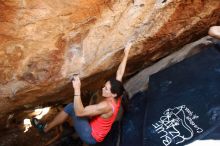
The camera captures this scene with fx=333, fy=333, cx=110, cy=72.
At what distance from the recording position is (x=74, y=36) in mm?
3422

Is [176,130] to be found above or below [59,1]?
below

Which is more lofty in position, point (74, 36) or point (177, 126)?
point (74, 36)

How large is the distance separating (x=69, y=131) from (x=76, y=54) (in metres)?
1.81

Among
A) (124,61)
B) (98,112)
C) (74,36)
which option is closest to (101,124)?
(98,112)

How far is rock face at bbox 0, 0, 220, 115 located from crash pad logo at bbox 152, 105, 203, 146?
935mm

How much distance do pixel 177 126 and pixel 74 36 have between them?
5.01 ft

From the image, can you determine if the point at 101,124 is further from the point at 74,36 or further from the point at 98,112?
the point at 74,36

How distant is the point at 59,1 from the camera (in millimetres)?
2998

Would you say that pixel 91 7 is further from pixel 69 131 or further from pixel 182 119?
pixel 69 131

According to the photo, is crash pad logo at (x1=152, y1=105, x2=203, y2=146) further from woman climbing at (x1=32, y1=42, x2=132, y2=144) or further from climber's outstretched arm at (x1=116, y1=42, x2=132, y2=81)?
climber's outstretched arm at (x1=116, y1=42, x2=132, y2=81)

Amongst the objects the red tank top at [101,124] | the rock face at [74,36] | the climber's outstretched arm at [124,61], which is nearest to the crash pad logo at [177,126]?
the red tank top at [101,124]

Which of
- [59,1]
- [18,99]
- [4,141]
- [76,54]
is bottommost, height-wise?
[4,141]

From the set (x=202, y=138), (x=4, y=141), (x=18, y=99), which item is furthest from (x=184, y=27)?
(x=4, y=141)

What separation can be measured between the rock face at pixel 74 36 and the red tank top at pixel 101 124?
1.79 feet
